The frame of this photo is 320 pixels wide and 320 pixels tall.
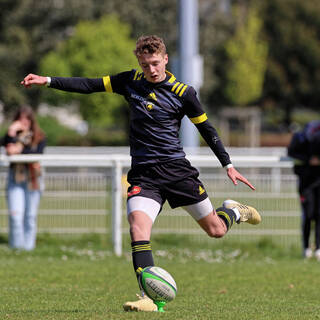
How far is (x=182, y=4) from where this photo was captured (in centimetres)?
2016

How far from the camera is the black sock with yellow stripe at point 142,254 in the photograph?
23.4 ft

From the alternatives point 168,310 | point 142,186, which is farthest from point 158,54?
point 168,310

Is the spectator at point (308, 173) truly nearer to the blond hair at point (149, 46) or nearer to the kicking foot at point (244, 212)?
the kicking foot at point (244, 212)

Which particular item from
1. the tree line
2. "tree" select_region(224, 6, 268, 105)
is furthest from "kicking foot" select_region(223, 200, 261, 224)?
"tree" select_region(224, 6, 268, 105)

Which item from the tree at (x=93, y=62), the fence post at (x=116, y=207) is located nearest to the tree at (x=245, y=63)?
the tree at (x=93, y=62)

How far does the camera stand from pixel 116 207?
1333cm

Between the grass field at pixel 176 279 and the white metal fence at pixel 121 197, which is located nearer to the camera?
the grass field at pixel 176 279

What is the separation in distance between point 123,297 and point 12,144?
17.3 ft

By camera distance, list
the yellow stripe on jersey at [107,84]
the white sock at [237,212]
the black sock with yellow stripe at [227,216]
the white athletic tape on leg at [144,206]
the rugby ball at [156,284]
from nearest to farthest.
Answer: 1. the rugby ball at [156,284]
2. the white athletic tape on leg at [144,206]
3. the yellow stripe on jersey at [107,84]
4. the black sock with yellow stripe at [227,216]
5. the white sock at [237,212]

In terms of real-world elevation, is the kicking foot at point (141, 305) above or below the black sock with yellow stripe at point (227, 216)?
below

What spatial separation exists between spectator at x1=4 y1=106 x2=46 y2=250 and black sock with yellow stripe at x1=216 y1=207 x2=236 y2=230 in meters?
5.82

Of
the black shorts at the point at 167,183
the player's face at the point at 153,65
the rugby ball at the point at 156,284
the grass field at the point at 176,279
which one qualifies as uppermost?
the player's face at the point at 153,65

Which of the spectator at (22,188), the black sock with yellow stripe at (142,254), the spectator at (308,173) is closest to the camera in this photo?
the black sock with yellow stripe at (142,254)

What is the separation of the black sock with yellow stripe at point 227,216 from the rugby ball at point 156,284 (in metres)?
1.24
